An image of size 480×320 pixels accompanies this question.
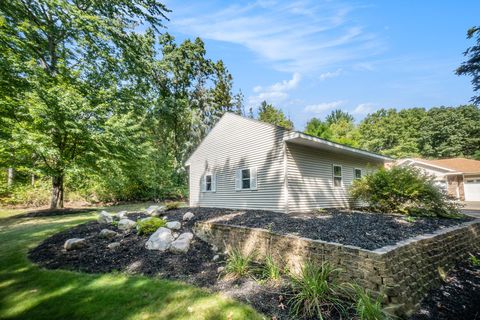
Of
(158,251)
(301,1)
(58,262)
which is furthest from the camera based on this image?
(301,1)

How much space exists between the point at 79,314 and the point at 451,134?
42474 millimetres

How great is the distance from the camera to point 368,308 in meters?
2.88

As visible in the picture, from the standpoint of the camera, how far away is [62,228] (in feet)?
25.7

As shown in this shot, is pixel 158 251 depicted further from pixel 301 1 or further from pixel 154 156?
pixel 154 156

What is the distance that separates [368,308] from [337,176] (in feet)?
30.2

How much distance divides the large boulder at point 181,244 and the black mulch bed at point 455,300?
4.47m

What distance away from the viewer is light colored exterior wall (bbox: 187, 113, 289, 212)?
9297 millimetres

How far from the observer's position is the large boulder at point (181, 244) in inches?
215

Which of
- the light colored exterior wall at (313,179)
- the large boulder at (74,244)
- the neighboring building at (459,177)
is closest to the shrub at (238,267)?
the large boulder at (74,244)

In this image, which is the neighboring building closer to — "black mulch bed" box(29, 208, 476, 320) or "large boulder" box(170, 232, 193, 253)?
"black mulch bed" box(29, 208, 476, 320)

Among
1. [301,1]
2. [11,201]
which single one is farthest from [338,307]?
[11,201]

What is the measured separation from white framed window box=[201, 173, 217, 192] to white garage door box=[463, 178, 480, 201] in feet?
72.9

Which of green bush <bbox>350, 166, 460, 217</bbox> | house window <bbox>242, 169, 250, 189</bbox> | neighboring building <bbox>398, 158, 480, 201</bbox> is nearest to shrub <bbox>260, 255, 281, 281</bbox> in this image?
house window <bbox>242, 169, 250, 189</bbox>

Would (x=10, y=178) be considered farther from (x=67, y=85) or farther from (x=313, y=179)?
(x=313, y=179)
